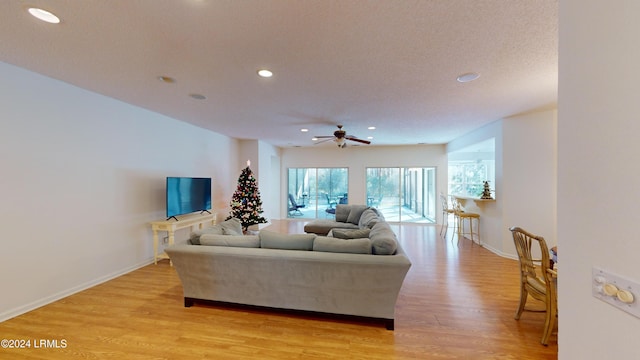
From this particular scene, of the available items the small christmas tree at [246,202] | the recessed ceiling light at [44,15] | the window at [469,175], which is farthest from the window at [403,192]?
the recessed ceiling light at [44,15]

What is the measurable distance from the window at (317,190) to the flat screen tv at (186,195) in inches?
157

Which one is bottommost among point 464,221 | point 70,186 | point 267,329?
point 267,329

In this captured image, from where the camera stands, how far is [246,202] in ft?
20.9

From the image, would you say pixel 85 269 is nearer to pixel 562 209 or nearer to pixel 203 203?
pixel 203 203

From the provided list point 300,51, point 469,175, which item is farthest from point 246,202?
point 469,175

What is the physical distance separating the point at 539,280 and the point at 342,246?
6.59 feet

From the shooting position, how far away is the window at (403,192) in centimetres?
849

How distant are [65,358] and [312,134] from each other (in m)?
5.30

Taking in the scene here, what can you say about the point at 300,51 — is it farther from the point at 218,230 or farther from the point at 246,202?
the point at 246,202

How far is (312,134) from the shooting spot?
6.24 metres

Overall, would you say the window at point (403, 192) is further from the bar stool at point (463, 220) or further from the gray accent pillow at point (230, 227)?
the gray accent pillow at point (230, 227)

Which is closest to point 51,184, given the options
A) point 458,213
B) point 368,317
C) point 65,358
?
point 65,358

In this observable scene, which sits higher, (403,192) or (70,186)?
(70,186)

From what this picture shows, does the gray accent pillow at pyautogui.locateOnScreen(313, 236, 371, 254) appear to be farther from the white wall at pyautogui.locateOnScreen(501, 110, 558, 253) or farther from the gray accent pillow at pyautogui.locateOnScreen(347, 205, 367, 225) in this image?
the white wall at pyautogui.locateOnScreen(501, 110, 558, 253)
